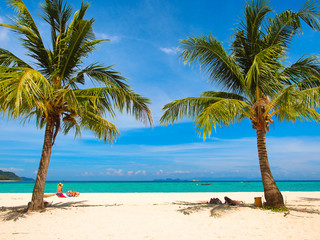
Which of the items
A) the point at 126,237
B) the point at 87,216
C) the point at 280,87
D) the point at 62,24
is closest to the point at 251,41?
the point at 280,87

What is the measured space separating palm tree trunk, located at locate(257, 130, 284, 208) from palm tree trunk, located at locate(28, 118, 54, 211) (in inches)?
281

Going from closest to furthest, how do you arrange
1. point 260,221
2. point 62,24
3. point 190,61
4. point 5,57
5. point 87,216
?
point 260,221
point 87,216
point 5,57
point 62,24
point 190,61

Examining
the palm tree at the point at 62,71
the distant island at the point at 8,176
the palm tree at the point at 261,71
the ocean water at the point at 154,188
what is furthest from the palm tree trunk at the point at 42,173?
the distant island at the point at 8,176

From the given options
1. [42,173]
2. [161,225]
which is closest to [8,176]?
[42,173]

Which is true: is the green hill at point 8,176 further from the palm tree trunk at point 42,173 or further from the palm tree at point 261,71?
the palm tree at point 261,71

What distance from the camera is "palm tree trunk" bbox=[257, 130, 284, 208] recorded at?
7238 millimetres

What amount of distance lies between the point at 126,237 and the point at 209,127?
11.0ft

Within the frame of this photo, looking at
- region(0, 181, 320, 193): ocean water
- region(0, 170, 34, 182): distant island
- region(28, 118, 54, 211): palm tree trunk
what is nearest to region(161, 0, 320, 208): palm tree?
region(28, 118, 54, 211): palm tree trunk

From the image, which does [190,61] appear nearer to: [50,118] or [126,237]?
[50,118]

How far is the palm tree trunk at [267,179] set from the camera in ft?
23.7

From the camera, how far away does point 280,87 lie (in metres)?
7.97

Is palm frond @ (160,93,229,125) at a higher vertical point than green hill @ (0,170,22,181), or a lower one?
higher

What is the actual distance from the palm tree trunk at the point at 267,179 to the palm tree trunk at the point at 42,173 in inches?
281

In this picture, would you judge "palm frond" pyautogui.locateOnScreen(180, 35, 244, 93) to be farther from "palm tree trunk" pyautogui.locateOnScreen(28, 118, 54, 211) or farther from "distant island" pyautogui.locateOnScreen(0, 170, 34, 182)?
"distant island" pyautogui.locateOnScreen(0, 170, 34, 182)
